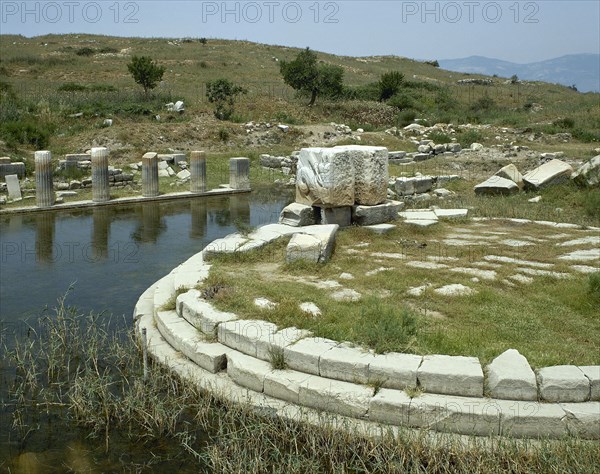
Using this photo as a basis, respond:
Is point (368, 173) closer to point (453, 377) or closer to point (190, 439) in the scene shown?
point (453, 377)

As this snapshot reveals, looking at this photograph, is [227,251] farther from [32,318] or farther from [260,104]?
[260,104]

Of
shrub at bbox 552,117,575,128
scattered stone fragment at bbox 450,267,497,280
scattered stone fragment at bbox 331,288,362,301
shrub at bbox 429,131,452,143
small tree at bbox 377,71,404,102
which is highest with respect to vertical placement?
small tree at bbox 377,71,404,102

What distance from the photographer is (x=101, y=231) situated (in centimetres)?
1390

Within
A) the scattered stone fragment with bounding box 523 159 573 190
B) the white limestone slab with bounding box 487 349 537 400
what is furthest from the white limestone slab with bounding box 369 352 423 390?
the scattered stone fragment with bounding box 523 159 573 190

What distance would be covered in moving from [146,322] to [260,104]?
26.9 metres

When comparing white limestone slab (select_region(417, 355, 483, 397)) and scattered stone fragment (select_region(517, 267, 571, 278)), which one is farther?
scattered stone fragment (select_region(517, 267, 571, 278))

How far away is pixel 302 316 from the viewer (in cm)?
690

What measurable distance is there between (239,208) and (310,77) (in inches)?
838

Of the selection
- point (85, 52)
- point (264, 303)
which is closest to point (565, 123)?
point (264, 303)

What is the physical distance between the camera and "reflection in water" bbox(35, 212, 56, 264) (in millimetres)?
11609

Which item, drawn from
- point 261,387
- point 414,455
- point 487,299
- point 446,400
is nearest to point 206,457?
point 261,387

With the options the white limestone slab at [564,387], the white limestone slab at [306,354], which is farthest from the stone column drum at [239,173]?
the white limestone slab at [564,387]

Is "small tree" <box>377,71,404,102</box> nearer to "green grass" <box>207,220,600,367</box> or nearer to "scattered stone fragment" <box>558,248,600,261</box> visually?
"green grass" <box>207,220,600,367</box>

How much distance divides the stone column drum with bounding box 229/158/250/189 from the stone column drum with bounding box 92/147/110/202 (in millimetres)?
4113
